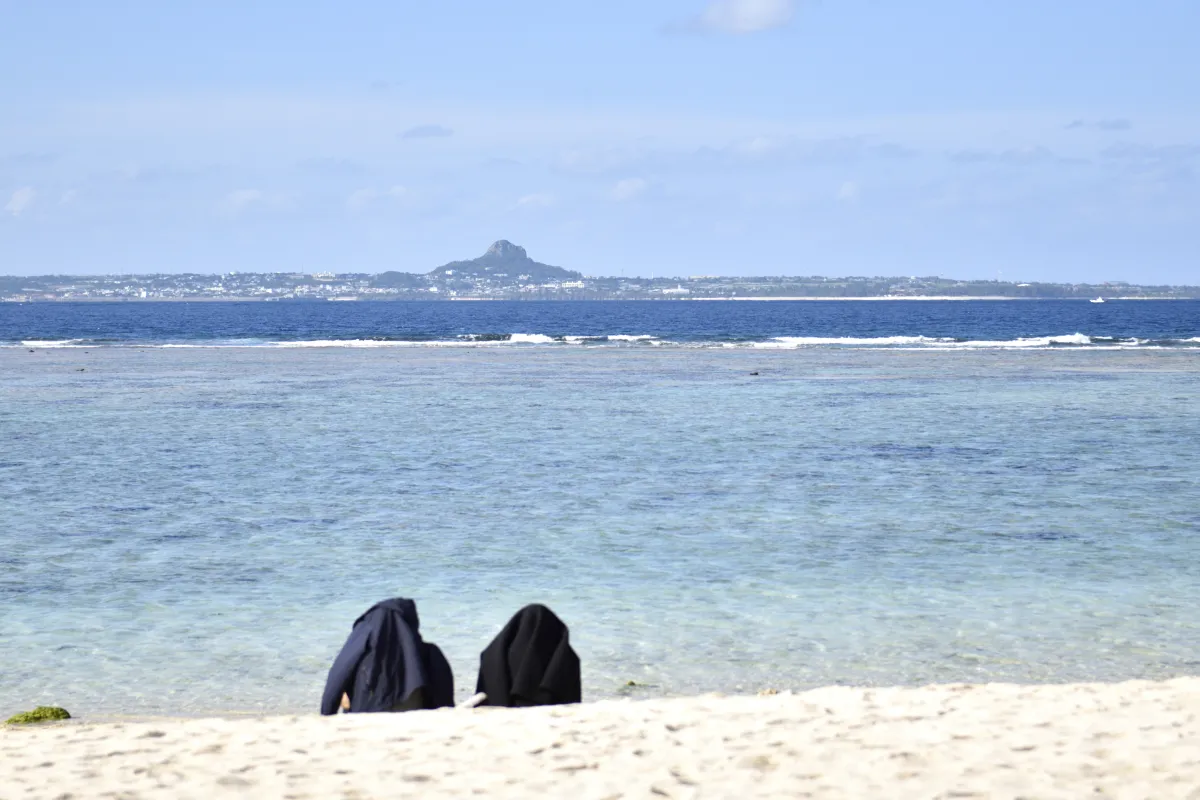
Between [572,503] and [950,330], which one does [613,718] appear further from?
[950,330]

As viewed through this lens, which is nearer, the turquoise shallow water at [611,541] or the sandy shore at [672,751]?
the sandy shore at [672,751]

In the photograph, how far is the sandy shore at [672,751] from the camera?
6.29 metres

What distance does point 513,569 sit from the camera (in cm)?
1323

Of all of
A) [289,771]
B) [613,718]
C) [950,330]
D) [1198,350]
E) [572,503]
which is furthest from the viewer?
[950,330]

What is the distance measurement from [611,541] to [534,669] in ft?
21.0

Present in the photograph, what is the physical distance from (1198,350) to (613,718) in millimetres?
65587

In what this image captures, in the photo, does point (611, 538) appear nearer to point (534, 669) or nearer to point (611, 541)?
point (611, 541)

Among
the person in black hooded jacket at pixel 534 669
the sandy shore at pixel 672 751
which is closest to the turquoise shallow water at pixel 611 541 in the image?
the person in black hooded jacket at pixel 534 669

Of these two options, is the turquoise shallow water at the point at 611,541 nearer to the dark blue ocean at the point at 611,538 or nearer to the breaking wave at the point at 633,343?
the dark blue ocean at the point at 611,538

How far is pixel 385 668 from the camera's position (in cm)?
815

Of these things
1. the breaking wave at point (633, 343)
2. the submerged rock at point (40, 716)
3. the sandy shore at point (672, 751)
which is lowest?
the submerged rock at point (40, 716)

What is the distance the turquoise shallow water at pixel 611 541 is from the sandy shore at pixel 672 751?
141cm

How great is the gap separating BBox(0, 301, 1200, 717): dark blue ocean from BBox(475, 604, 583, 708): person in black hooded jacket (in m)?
0.91

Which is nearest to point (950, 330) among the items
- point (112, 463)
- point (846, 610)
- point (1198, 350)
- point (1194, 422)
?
point (1198, 350)
